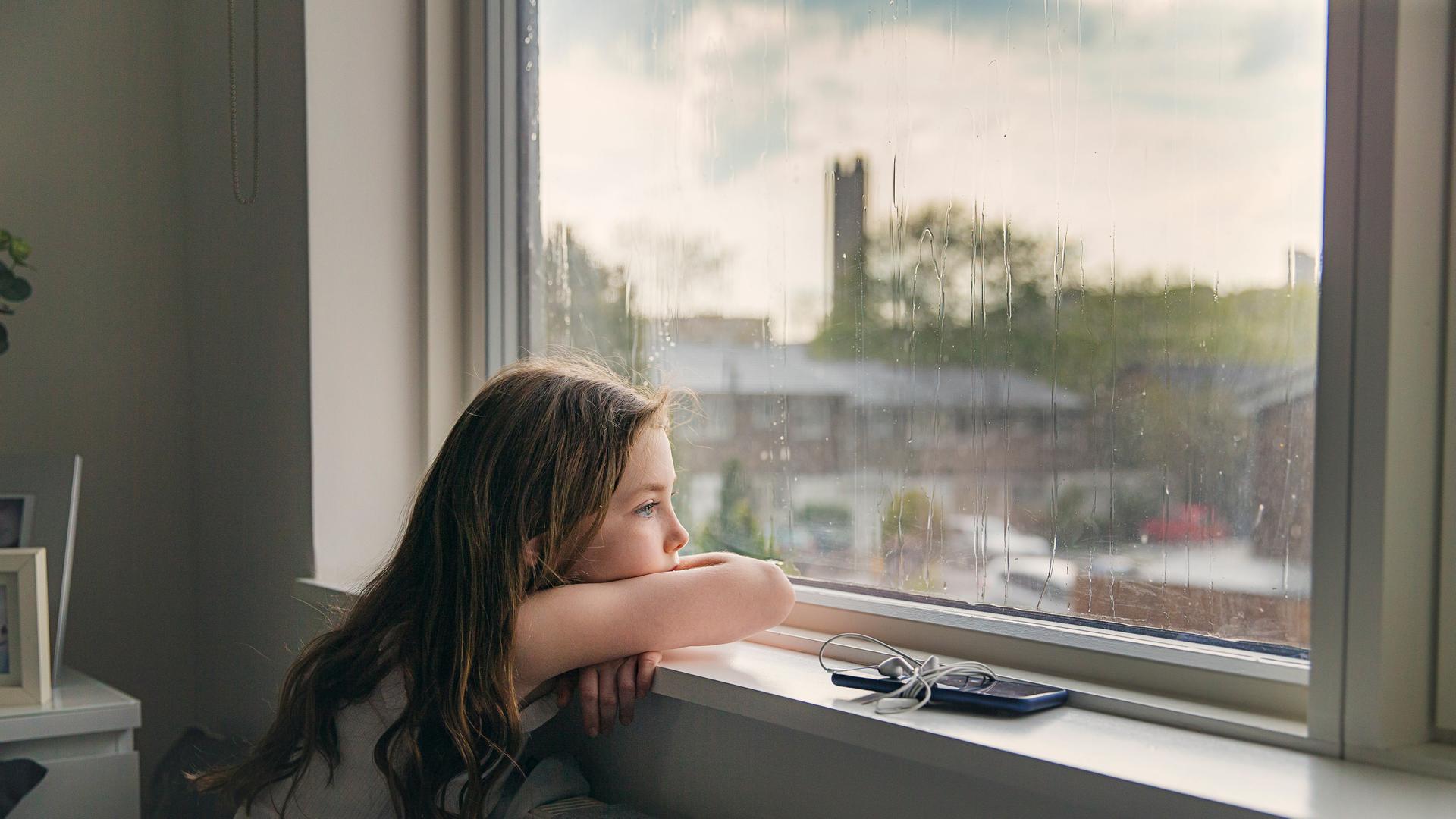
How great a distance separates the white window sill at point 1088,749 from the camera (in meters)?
0.66

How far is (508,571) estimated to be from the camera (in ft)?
3.27

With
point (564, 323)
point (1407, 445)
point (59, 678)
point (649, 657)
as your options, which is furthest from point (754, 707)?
point (59, 678)

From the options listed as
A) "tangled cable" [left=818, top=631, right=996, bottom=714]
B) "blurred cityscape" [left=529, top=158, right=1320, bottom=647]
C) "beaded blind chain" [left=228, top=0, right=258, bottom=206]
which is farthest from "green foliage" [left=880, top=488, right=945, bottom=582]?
"beaded blind chain" [left=228, top=0, right=258, bottom=206]

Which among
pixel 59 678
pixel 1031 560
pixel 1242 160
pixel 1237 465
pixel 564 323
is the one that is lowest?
pixel 59 678

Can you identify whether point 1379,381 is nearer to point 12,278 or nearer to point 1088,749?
point 1088,749

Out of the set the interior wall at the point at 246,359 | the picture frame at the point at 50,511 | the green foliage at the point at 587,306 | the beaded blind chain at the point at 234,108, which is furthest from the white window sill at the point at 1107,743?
the beaded blind chain at the point at 234,108

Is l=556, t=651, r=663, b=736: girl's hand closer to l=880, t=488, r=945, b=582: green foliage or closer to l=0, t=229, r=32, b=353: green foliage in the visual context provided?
l=880, t=488, r=945, b=582: green foliage

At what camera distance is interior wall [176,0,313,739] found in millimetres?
1563

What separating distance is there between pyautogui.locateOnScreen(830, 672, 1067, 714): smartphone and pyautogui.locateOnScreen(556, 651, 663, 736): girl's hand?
0.66 ft

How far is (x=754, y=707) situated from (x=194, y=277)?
141 cm

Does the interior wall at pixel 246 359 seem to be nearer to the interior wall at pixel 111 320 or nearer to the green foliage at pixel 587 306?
the interior wall at pixel 111 320

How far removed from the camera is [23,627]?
4.42 feet

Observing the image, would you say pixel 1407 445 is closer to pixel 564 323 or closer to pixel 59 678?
pixel 564 323

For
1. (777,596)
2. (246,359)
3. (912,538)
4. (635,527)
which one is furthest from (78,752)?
(912,538)
